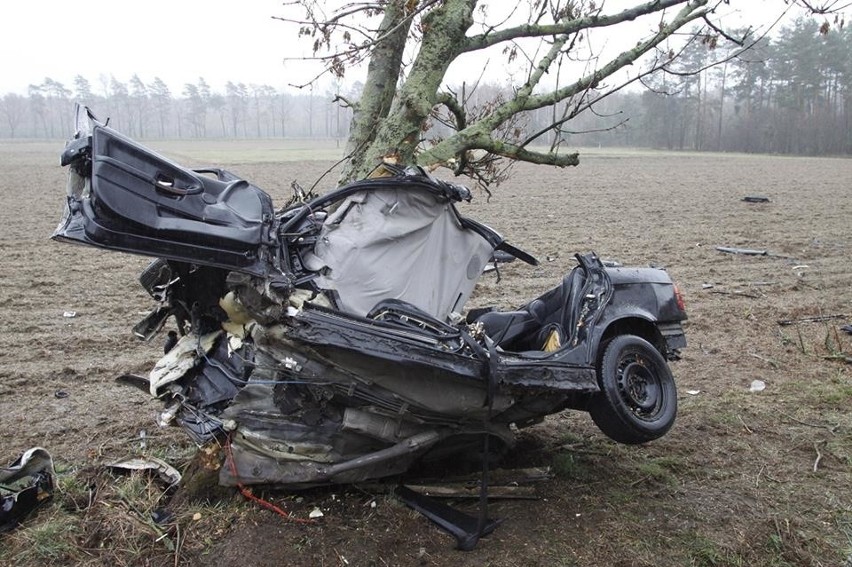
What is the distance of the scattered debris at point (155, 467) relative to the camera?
467cm

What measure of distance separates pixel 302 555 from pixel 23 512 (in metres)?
1.84

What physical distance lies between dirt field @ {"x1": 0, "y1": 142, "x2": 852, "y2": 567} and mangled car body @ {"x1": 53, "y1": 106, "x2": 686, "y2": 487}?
42 cm

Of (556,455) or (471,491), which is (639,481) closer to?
(556,455)

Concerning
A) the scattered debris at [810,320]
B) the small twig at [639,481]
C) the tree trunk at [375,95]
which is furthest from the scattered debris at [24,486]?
the scattered debris at [810,320]

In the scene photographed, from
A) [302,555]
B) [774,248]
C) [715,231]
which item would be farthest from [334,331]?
[715,231]

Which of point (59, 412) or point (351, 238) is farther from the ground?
point (351, 238)

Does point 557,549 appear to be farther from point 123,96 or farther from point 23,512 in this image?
point 123,96

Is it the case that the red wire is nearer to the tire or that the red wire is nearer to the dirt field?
the dirt field

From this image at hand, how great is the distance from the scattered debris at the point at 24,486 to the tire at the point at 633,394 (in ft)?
11.7

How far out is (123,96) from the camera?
119750 mm

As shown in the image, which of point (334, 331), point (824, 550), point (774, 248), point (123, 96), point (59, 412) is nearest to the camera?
point (334, 331)

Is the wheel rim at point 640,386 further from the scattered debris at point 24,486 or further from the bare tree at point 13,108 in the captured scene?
the bare tree at point 13,108

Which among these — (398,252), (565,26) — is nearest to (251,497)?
(398,252)

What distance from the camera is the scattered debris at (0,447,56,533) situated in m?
4.23
